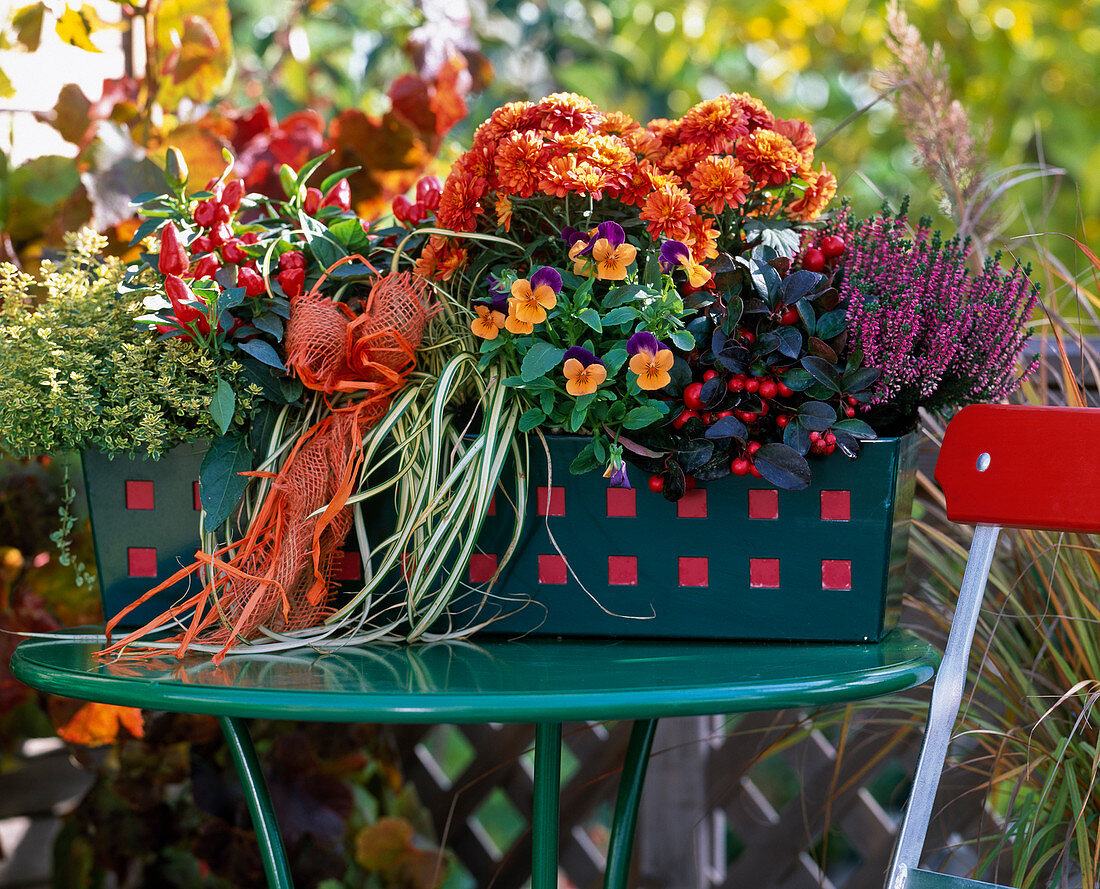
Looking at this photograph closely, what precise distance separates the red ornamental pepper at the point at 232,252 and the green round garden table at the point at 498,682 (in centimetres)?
36

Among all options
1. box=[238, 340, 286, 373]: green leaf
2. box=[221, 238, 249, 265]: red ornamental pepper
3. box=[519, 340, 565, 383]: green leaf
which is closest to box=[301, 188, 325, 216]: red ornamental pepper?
box=[221, 238, 249, 265]: red ornamental pepper

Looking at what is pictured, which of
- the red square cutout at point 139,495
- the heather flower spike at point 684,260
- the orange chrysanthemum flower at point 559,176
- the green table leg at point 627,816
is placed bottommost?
the green table leg at point 627,816

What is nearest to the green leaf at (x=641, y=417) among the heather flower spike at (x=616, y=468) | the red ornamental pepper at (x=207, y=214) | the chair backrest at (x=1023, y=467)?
the heather flower spike at (x=616, y=468)

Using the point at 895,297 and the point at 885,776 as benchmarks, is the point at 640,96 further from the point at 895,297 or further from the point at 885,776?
the point at 895,297

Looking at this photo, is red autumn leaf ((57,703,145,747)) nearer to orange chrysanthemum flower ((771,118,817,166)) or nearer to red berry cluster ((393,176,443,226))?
red berry cluster ((393,176,443,226))

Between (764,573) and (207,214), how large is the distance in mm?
604

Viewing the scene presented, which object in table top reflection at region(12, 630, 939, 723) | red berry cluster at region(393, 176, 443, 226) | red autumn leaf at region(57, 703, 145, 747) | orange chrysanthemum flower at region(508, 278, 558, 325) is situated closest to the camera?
table top reflection at region(12, 630, 939, 723)

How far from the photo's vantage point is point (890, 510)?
28.4 inches

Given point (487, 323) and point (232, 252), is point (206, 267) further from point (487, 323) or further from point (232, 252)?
point (487, 323)

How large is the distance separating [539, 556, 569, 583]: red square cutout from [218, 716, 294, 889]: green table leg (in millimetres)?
291

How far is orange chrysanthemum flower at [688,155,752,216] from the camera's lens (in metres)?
0.71

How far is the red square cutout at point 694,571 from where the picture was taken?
2.46ft

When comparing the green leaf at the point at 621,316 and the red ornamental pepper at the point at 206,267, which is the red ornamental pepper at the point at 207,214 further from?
the green leaf at the point at 621,316

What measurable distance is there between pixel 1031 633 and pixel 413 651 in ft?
2.37
